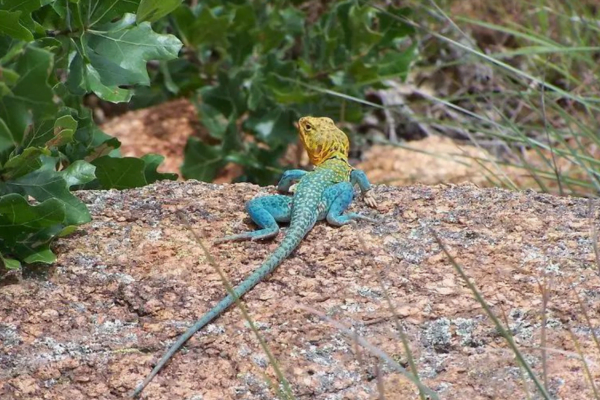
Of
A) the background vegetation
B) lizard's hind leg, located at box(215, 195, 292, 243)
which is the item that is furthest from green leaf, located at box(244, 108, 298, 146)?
lizard's hind leg, located at box(215, 195, 292, 243)

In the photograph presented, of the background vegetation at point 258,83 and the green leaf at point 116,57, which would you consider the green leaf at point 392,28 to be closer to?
the background vegetation at point 258,83

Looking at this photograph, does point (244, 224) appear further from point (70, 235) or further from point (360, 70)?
point (360, 70)

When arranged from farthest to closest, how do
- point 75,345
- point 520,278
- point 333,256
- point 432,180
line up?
point 432,180, point 333,256, point 520,278, point 75,345

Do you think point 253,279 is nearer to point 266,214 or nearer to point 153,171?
point 266,214

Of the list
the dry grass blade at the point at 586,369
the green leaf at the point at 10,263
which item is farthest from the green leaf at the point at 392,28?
the dry grass blade at the point at 586,369

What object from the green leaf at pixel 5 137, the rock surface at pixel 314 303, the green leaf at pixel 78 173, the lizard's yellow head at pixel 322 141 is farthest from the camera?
the lizard's yellow head at pixel 322 141

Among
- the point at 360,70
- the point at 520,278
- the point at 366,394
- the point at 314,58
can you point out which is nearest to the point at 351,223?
the point at 520,278

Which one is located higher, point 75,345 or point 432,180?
point 75,345
